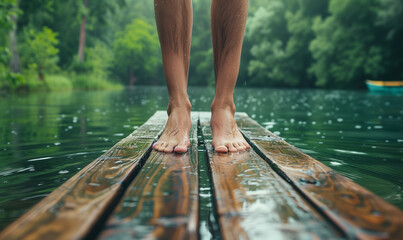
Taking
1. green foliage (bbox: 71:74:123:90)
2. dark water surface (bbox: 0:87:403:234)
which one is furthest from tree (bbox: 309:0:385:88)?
dark water surface (bbox: 0:87:403:234)

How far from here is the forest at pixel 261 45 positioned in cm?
1628

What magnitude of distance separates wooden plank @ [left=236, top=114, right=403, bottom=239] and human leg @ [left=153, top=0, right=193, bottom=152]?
2.03 feet

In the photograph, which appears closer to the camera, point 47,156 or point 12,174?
point 12,174

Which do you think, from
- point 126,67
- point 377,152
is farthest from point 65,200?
point 126,67

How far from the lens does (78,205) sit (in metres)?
0.81

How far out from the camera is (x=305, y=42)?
89.2 ft

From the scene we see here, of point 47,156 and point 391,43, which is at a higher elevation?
point 391,43

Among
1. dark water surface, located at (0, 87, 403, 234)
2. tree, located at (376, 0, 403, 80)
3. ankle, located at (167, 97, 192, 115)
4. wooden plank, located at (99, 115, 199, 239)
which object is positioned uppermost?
tree, located at (376, 0, 403, 80)

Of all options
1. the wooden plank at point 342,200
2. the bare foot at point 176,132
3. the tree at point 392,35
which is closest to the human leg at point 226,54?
the bare foot at point 176,132

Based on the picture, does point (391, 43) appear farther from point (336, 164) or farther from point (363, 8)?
Answer: point (336, 164)

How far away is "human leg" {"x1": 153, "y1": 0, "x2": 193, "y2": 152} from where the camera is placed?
178cm

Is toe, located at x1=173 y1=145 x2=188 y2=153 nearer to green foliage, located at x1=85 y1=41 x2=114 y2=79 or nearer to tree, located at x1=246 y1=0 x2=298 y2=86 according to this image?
green foliage, located at x1=85 y1=41 x2=114 y2=79

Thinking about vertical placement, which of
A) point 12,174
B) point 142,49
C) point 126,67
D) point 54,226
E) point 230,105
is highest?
point 142,49

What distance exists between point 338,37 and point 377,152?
22328 mm
